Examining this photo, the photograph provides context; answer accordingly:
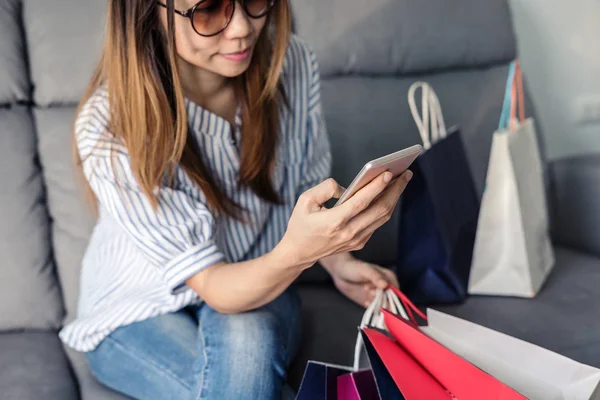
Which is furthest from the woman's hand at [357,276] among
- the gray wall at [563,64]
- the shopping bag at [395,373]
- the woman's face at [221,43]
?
the gray wall at [563,64]

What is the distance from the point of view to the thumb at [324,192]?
707mm

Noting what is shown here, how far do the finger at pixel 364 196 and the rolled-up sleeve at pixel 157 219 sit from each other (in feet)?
0.99

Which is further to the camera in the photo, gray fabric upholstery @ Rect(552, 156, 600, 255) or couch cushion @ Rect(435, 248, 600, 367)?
gray fabric upholstery @ Rect(552, 156, 600, 255)

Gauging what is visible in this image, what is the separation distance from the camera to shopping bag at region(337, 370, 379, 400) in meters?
0.79

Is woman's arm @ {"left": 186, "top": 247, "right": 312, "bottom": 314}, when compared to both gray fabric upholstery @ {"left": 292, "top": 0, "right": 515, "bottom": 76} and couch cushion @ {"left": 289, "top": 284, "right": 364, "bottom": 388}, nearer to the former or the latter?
couch cushion @ {"left": 289, "top": 284, "right": 364, "bottom": 388}

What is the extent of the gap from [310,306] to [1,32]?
0.75 m

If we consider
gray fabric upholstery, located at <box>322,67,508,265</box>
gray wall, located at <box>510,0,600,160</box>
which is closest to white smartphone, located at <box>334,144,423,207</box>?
gray fabric upholstery, located at <box>322,67,508,265</box>

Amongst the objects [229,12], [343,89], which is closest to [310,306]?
[343,89]

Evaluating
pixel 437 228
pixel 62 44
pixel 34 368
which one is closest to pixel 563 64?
pixel 437 228

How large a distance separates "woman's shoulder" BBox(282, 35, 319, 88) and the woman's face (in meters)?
0.19

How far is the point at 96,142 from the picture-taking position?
938 millimetres

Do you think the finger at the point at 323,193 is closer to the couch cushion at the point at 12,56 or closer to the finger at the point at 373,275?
the finger at the point at 373,275

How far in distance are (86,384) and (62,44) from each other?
0.62 meters

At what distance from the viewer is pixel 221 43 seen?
0.92 meters
